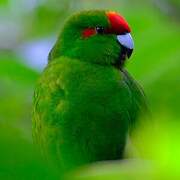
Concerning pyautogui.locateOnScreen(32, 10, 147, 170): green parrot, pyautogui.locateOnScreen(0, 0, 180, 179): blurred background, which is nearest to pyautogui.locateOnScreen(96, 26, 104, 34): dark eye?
pyautogui.locateOnScreen(32, 10, 147, 170): green parrot

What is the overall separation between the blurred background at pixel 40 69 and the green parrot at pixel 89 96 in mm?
88

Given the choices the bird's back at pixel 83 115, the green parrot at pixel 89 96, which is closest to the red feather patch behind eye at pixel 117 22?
the green parrot at pixel 89 96

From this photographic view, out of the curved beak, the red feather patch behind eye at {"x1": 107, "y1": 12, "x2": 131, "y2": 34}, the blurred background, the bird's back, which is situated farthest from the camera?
the red feather patch behind eye at {"x1": 107, "y1": 12, "x2": 131, "y2": 34}

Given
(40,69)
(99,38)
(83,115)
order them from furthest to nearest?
(99,38) < (40,69) < (83,115)

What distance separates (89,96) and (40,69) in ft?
0.93

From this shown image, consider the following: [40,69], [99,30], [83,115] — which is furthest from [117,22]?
[83,115]

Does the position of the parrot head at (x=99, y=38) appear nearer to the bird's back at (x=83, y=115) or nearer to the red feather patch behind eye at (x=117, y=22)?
the red feather patch behind eye at (x=117, y=22)

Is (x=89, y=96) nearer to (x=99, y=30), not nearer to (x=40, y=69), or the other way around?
(x=40, y=69)

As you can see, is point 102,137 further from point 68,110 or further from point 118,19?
point 118,19

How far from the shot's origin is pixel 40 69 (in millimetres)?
2057

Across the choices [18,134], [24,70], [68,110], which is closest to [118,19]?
[68,110]

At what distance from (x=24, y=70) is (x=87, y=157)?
1.52 ft

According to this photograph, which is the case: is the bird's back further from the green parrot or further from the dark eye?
the dark eye

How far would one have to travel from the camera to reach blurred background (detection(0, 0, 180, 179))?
0.43m
